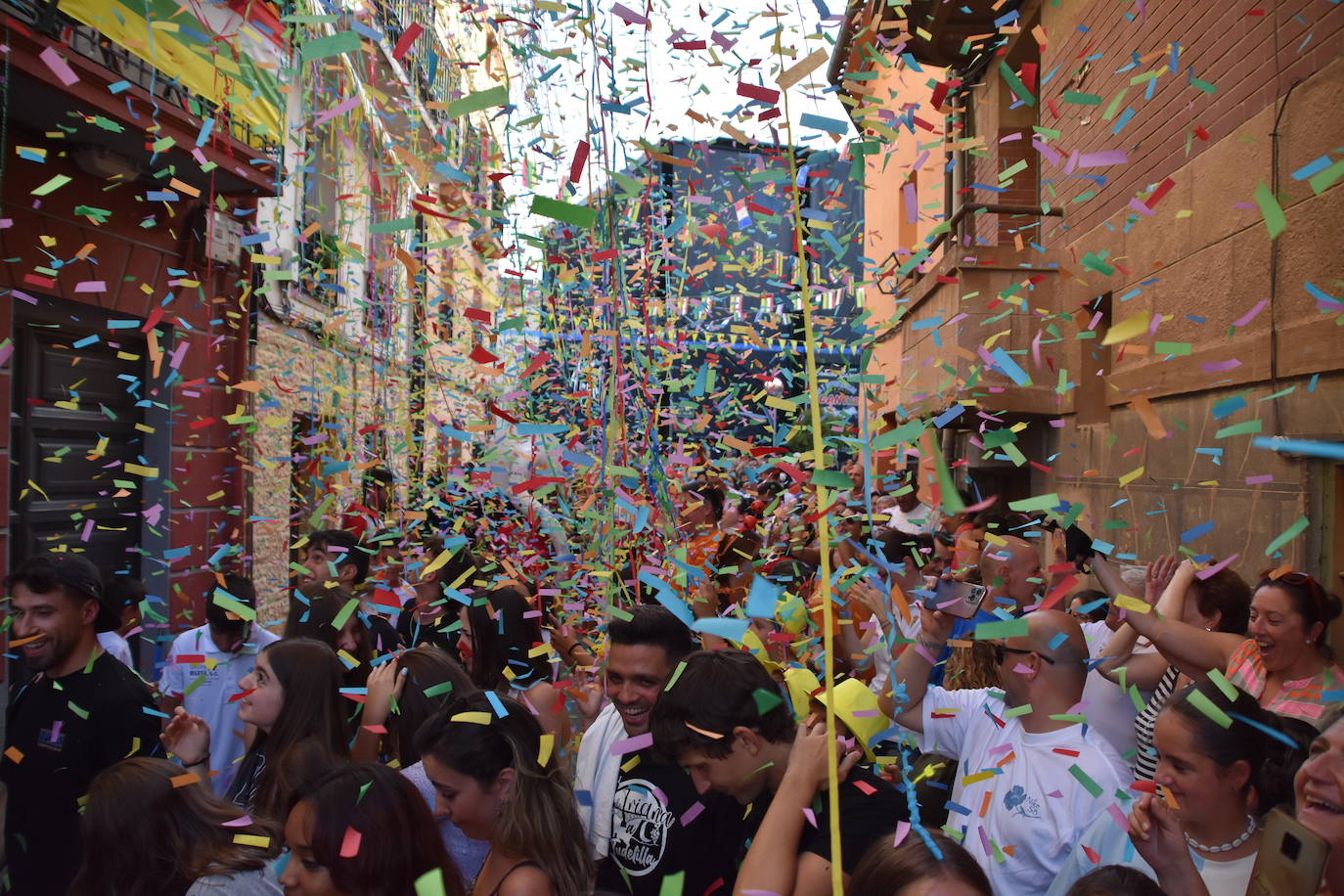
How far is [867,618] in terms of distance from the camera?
11.4 ft

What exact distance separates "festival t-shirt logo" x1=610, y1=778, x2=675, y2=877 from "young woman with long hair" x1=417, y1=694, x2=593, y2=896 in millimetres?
169

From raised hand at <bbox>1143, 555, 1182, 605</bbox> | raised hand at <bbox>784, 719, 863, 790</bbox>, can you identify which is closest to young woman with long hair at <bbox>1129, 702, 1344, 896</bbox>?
raised hand at <bbox>784, 719, 863, 790</bbox>

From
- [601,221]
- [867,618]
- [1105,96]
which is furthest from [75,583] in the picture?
[1105,96]

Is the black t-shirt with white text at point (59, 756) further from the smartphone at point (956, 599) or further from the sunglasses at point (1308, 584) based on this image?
the sunglasses at point (1308, 584)

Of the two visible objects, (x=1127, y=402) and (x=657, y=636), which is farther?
(x=1127, y=402)

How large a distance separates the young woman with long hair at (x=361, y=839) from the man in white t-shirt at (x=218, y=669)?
5.35ft

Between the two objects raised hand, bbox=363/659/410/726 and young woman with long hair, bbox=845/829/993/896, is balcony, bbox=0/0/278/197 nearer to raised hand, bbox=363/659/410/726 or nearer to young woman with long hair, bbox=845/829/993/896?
raised hand, bbox=363/659/410/726

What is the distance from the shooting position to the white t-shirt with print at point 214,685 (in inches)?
143

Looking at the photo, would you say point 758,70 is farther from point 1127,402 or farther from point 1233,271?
point 1127,402

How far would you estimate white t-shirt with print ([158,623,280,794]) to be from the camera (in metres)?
3.62

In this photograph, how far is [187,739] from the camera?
2.87 metres

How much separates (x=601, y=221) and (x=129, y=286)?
4.37 meters

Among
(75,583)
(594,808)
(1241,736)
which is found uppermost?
(75,583)

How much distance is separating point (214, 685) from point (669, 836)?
7.51ft
